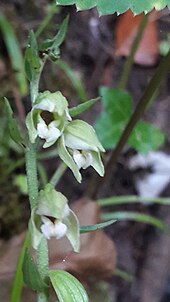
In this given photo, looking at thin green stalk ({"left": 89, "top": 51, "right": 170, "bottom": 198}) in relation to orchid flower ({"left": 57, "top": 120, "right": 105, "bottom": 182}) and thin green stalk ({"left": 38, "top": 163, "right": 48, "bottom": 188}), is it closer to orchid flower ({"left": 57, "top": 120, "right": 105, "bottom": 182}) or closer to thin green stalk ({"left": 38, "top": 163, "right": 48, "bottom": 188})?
thin green stalk ({"left": 38, "top": 163, "right": 48, "bottom": 188})

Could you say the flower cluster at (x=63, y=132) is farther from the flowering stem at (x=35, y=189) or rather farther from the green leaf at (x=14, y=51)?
the green leaf at (x=14, y=51)

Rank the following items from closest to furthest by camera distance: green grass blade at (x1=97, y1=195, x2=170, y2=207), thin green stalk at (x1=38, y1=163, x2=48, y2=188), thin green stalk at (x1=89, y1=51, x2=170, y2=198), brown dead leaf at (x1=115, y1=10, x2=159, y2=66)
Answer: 1. thin green stalk at (x1=89, y1=51, x2=170, y2=198)
2. thin green stalk at (x1=38, y1=163, x2=48, y2=188)
3. green grass blade at (x1=97, y1=195, x2=170, y2=207)
4. brown dead leaf at (x1=115, y1=10, x2=159, y2=66)

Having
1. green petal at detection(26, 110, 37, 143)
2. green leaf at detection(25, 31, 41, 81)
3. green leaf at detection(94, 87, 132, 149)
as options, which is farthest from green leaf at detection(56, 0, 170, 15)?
green leaf at detection(94, 87, 132, 149)

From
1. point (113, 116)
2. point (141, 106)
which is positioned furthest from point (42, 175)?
point (141, 106)

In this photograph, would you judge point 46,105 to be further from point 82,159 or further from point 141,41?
point 141,41

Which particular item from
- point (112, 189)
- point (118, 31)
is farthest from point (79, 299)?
point (118, 31)

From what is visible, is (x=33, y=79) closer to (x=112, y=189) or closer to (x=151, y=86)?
(x=151, y=86)
